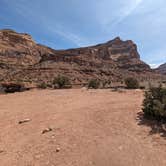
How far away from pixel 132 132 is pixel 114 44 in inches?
5182

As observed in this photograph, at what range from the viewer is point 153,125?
6.15m

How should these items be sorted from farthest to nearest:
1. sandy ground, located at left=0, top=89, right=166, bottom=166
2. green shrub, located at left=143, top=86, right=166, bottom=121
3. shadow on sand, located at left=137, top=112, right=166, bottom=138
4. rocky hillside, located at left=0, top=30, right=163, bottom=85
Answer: rocky hillside, located at left=0, top=30, right=163, bottom=85 → green shrub, located at left=143, top=86, right=166, bottom=121 → shadow on sand, located at left=137, top=112, right=166, bottom=138 → sandy ground, located at left=0, top=89, right=166, bottom=166

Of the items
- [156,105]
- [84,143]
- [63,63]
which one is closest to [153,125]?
[156,105]

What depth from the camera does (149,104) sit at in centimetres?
741

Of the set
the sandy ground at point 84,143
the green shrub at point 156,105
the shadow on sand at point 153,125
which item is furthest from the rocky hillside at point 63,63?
the shadow on sand at point 153,125

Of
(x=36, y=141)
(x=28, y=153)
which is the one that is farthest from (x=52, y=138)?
(x=28, y=153)

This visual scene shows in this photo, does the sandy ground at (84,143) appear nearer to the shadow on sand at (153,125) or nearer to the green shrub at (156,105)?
the shadow on sand at (153,125)

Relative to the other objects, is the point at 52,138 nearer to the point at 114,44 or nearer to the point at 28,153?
the point at 28,153

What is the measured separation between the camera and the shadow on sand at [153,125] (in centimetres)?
560

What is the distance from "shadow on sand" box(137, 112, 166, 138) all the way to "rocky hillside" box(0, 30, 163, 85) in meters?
38.4

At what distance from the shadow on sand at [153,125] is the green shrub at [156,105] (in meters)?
0.26

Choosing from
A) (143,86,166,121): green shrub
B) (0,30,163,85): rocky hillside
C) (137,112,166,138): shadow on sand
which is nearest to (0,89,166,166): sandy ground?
(137,112,166,138): shadow on sand

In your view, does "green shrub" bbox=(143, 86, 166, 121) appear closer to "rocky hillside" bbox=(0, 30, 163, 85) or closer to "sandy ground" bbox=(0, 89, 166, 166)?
"sandy ground" bbox=(0, 89, 166, 166)

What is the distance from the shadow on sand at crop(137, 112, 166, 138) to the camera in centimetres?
560
